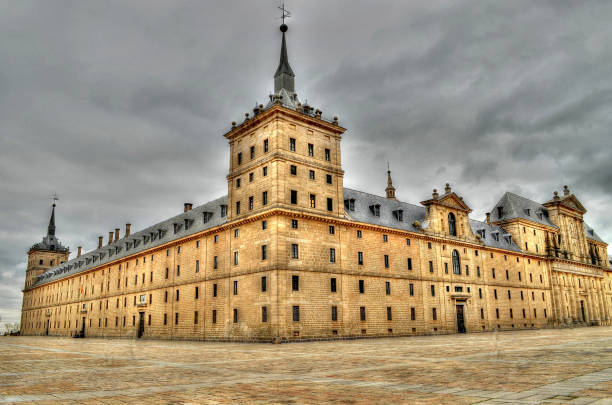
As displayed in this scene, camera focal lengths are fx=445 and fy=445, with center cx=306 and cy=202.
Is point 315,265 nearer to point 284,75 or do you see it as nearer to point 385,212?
point 385,212

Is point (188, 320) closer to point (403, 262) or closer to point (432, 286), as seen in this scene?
point (403, 262)

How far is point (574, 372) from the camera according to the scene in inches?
485

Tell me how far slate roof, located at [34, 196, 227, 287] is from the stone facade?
33.2 inches

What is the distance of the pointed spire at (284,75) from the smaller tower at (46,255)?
339 ft

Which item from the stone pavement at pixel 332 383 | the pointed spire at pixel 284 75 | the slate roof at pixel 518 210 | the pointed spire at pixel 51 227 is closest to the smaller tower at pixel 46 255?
the pointed spire at pixel 51 227

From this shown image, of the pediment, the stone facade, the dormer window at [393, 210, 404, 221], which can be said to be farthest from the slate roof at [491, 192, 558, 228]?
the dormer window at [393, 210, 404, 221]

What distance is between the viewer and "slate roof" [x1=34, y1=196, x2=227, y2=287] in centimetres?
5741

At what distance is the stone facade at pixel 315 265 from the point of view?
4281 cm

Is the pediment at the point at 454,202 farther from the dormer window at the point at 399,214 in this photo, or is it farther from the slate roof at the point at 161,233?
the slate roof at the point at 161,233

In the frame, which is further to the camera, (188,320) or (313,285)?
(188,320)

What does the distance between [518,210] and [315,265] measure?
49.1 metres

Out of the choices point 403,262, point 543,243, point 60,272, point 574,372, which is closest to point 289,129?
point 403,262

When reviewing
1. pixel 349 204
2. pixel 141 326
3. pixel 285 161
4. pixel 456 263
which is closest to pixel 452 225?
pixel 456 263

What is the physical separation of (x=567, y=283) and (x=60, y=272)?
10821cm
